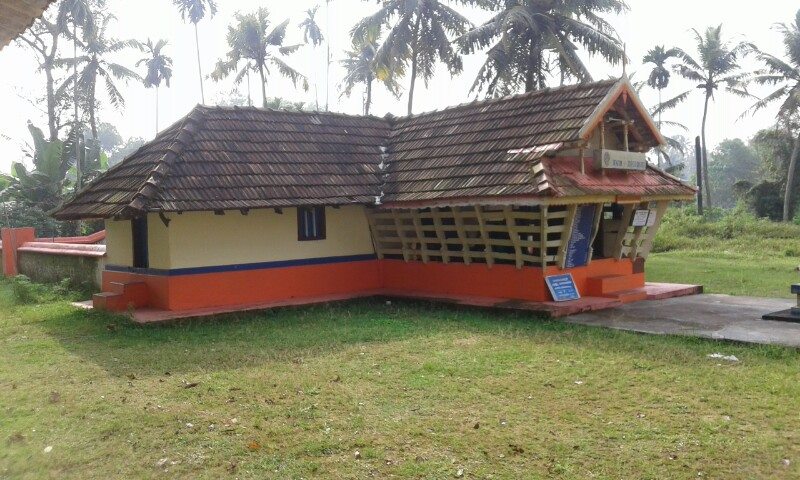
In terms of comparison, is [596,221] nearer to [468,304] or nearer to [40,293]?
[468,304]

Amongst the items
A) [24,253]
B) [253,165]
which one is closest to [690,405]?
[253,165]

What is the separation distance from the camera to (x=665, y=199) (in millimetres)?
13016

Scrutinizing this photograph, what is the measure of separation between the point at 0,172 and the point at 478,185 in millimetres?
20437

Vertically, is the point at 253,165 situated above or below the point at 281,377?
above

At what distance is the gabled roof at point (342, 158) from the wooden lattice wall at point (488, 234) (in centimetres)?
50

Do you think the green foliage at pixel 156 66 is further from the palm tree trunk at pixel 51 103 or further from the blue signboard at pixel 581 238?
the blue signboard at pixel 581 238

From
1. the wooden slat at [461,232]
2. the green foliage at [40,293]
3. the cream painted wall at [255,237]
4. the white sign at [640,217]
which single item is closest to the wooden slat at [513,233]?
the wooden slat at [461,232]

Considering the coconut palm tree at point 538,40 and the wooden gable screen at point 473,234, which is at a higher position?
the coconut palm tree at point 538,40

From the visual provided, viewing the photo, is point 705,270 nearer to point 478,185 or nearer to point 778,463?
point 478,185

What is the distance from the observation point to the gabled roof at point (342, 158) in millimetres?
11383

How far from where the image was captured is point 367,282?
14.3 meters

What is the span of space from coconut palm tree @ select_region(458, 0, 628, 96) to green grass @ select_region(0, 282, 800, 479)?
15031mm

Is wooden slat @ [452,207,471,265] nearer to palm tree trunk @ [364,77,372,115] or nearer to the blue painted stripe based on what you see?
the blue painted stripe

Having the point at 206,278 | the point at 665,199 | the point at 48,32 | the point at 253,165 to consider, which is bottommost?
the point at 206,278
